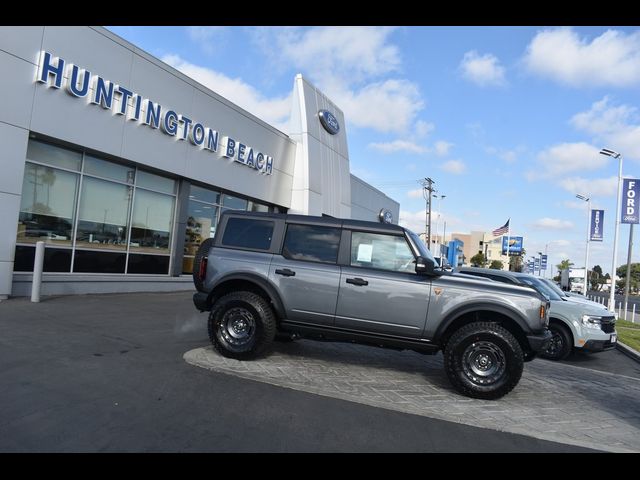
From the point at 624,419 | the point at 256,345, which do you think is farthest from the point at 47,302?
the point at 624,419

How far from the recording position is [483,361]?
5.33 metres

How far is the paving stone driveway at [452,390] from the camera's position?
181 inches

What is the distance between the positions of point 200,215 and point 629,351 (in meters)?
12.7

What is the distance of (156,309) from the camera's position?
1009 cm

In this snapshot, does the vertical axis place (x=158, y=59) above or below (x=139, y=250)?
above

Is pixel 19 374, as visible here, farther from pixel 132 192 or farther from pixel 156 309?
pixel 132 192

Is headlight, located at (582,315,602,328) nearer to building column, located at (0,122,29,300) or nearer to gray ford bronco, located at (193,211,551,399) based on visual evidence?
gray ford bronco, located at (193,211,551,399)

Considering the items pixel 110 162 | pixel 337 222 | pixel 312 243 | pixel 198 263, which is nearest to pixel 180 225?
pixel 110 162

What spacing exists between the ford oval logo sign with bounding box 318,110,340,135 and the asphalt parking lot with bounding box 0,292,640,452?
14.1 m

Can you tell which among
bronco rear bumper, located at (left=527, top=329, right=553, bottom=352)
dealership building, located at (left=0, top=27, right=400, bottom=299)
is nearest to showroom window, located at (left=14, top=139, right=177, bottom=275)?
dealership building, located at (left=0, top=27, right=400, bottom=299)

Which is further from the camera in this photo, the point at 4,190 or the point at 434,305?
the point at 4,190

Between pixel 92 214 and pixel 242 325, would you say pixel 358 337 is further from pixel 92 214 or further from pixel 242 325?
pixel 92 214
